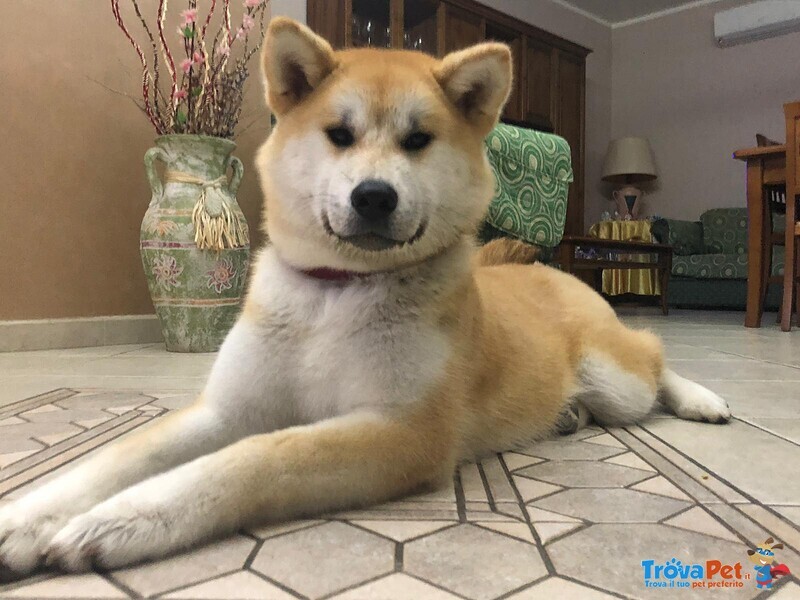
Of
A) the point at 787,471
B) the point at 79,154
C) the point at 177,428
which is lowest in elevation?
the point at 787,471

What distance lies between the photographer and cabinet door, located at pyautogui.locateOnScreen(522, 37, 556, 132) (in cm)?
625

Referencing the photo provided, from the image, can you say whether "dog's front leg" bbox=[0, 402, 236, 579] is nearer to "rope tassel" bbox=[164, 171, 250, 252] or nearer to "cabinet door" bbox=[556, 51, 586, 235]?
"rope tassel" bbox=[164, 171, 250, 252]

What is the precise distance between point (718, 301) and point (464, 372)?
19.6 feet

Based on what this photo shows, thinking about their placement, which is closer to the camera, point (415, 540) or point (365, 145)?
point (415, 540)

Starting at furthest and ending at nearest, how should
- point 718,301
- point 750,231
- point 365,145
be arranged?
point 718,301
point 750,231
point 365,145

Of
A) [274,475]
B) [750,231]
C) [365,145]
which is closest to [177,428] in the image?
[274,475]

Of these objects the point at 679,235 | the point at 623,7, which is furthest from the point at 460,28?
the point at 679,235

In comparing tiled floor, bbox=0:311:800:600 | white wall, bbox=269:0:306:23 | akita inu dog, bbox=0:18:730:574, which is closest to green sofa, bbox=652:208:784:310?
white wall, bbox=269:0:306:23

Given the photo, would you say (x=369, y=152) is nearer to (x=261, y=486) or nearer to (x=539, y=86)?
(x=261, y=486)

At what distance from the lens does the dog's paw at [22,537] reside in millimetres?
729

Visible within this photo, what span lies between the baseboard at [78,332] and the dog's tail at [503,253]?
2.13m

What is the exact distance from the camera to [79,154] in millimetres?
3115

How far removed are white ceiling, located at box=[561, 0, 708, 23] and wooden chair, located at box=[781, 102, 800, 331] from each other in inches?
166

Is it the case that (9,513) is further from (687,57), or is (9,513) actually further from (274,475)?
(687,57)
